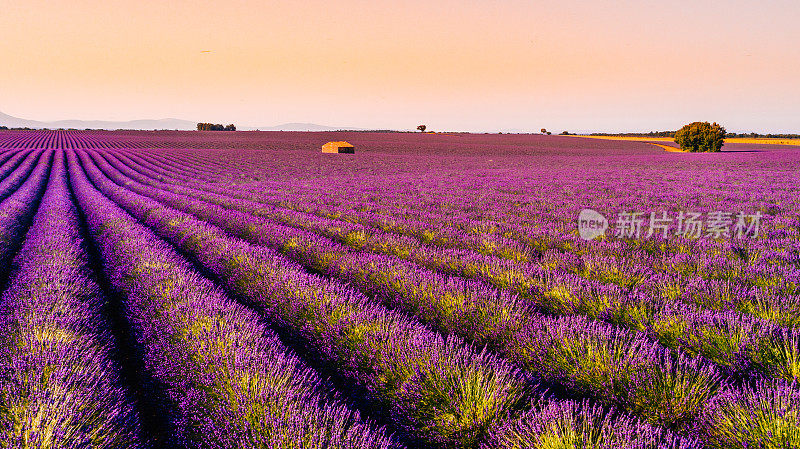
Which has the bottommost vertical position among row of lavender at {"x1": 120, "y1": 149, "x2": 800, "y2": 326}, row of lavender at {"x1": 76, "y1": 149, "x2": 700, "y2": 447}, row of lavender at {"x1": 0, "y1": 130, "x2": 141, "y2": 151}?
row of lavender at {"x1": 76, "y1": 149, "x2": 700, "y2": 447}

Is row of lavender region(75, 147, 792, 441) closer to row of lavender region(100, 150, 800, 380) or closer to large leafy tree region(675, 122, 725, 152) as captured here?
row of lavender region(100, 150, 800, 380)

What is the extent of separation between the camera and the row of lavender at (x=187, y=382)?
1658 mm

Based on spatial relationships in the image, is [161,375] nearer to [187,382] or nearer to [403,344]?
[187,382]

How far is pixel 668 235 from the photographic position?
561 cm

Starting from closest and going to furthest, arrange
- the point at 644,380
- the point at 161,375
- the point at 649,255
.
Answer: the point at 644,380 < the point at 161,375 < the point at 649,255

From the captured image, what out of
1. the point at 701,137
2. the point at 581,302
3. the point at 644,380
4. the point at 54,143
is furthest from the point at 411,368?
the point at 54,143

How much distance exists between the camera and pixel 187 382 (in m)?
2.21

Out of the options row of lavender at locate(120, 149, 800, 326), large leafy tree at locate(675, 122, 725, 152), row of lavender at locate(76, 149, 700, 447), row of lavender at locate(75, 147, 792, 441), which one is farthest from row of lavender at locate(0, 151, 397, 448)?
large leafy tree at locate(675, 122, 725, 152)

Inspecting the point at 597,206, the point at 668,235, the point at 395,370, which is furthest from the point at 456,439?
the point at 597,206

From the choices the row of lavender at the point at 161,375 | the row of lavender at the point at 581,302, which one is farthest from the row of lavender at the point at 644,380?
the row of lavender at the point at 161,375

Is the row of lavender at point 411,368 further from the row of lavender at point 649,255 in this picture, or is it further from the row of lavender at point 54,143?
the row of lavender at point 54,143

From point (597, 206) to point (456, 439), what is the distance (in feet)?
28.1

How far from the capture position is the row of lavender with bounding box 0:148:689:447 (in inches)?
65.3

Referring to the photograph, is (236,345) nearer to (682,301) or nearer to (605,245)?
(682,301)
